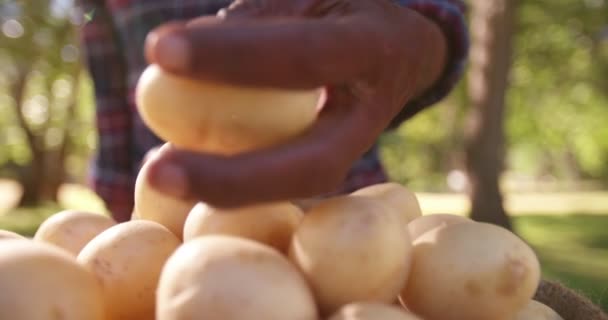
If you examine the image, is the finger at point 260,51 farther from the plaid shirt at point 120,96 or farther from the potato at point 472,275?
the plaid shirt at point 120,96

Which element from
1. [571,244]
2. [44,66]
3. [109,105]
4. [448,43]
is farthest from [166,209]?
[44,66]

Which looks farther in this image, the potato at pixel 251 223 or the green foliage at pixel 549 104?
the green foliage at pixel 549 104

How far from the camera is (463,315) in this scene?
0.58 metres

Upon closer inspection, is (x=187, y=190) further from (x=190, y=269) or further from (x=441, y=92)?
(x=441, y=92)

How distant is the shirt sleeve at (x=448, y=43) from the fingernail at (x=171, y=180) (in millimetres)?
667

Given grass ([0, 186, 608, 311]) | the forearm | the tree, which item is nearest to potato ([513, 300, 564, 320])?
the forearm

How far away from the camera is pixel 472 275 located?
572mm

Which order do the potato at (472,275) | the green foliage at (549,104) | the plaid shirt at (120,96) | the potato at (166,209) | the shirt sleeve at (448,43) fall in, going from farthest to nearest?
the green foliage at (549,104) → the plaid shirt at (120,96) → the shirt sleeve at (448,43) → the potato at (166,209) → the potato at (472,275)

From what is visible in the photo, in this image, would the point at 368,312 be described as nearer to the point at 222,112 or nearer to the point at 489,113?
the point at 222,112

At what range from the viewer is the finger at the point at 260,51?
46cm

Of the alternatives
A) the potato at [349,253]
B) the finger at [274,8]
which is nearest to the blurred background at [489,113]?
the potato at [349,253]

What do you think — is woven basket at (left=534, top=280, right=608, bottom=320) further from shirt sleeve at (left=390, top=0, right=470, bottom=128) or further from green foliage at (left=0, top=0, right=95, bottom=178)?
green foliage at (left=0, top=0, right=95, bottom=178)

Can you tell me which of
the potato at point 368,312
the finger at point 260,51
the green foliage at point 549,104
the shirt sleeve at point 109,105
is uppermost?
the finger at point 260,51

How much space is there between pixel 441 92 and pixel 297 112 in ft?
2.34
